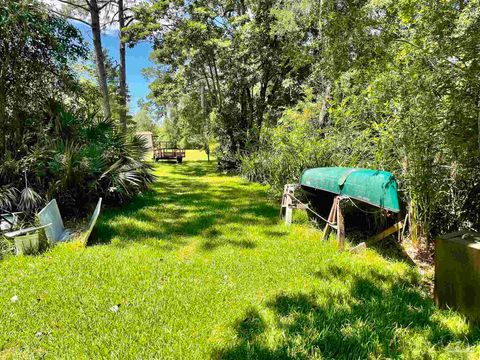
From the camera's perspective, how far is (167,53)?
45.9 feet

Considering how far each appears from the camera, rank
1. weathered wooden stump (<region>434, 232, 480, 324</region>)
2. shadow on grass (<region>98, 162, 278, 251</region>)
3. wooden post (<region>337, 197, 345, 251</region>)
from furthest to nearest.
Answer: shadow on grass (<region>98, 162, 278, 251</region>) < wooden post (<region>337, 197, 345, 251</region>) < weathered wooden stump (<region>434, 232, 480, 324</region>)

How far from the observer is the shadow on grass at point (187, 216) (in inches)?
183

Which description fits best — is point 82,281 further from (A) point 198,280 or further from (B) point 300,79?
(B) point 300,79

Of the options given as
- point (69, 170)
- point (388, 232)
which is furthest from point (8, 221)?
point (388, 232)

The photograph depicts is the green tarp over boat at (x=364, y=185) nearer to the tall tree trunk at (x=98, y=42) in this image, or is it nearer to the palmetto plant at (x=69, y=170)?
the palmetto plant at (x=69, y=170)

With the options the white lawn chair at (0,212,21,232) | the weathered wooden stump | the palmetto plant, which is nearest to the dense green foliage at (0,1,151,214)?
the palmetto plant

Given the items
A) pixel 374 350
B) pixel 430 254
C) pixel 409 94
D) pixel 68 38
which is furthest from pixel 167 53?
pixel 374 350

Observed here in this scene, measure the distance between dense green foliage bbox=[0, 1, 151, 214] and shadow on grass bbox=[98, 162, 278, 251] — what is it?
0.73m

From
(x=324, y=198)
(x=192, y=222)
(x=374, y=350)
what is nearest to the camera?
(x=374, y=350)

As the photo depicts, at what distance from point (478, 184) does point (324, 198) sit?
283 centimetres

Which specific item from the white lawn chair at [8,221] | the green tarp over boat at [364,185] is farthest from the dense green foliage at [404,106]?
the white lawn chair at [8,221]

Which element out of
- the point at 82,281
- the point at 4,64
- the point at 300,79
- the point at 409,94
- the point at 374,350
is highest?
the point at 300,79

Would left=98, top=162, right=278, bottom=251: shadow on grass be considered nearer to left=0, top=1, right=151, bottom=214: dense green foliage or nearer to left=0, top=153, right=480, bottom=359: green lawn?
left=0, top=153, right=480, bottom=359: green lawn

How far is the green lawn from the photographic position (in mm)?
2195
